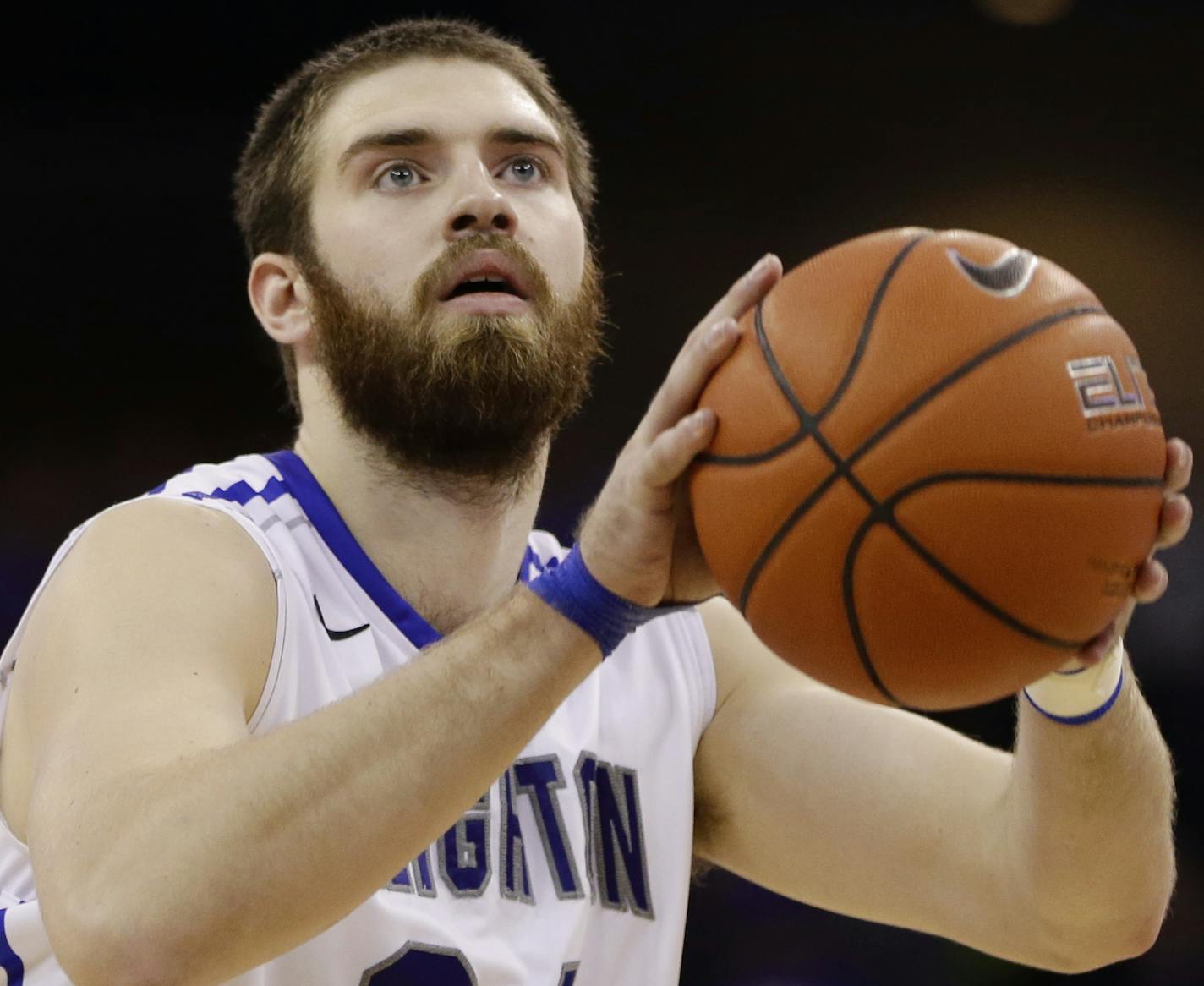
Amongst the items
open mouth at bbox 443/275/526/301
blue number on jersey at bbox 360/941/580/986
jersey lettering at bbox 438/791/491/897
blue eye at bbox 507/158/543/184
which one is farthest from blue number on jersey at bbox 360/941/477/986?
blue eye at bbox 507/158/543/184

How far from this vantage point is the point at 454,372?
303 centimetres

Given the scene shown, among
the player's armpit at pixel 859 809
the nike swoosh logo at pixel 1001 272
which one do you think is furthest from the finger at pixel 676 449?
the player's armpit at pixel 859 809

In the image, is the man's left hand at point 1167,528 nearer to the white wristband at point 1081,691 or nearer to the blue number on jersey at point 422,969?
the white wristband at point 1081,691

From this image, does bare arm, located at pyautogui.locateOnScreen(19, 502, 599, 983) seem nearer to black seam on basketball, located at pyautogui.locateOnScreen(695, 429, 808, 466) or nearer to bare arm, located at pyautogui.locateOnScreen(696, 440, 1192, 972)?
black seam on basketball, located at pyautogui.locateOnScreen(695, 429, 808, 466)

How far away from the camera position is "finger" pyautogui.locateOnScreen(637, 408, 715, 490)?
2.03 metres

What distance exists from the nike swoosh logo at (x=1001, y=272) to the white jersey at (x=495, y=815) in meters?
1.31

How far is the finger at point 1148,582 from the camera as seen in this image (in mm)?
2088

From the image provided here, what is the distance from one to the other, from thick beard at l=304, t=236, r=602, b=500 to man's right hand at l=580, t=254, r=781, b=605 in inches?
37.1

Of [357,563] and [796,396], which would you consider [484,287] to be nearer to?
[357,563]

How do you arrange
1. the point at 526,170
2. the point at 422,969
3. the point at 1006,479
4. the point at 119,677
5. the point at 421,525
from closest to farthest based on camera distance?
the point at 1006,479
the point at 119,677
the point at 422,969
the point at 421,525
the point at 526,170

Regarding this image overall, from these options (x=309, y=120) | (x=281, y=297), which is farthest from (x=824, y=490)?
(x=309, y=120)

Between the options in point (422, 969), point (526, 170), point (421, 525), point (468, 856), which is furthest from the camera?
point (526, 170)

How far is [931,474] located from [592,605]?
1.59ft

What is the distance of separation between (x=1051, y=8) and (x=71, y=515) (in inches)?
186
